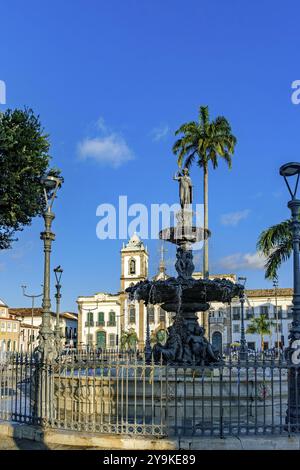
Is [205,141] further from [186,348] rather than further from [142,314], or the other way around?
[142,314]

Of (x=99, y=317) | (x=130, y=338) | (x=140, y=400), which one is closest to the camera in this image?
(x=140, y=400)

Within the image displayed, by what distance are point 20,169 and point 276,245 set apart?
11.2 m

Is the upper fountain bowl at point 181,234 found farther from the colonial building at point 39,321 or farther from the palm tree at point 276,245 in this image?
the colonial building at point 39,321

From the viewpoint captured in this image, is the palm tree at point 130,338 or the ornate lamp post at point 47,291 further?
the palm tree at point 130,338

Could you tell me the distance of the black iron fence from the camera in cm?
855

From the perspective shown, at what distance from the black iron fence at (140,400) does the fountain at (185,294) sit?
76.7 inches

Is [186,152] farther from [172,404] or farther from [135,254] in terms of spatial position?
[135,254]

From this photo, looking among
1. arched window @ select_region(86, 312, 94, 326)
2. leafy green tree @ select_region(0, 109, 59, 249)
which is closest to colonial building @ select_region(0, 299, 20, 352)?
arched window @ select_region(86, 312, 94, 326)

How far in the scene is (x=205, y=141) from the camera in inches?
1435

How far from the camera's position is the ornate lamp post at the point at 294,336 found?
8.62 metres

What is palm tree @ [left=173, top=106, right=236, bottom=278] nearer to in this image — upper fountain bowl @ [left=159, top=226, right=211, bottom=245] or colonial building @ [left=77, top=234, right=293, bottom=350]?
upper fountain bowl @ [left=159, top=226, right=211, bottom=245]

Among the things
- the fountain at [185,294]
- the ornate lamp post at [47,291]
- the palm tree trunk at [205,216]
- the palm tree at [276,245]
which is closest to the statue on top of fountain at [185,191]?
the fountain at [185,294]

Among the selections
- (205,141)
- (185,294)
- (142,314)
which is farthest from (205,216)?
(142,314)

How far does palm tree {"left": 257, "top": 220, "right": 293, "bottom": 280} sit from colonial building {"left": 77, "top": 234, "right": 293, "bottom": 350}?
48.1 metres
